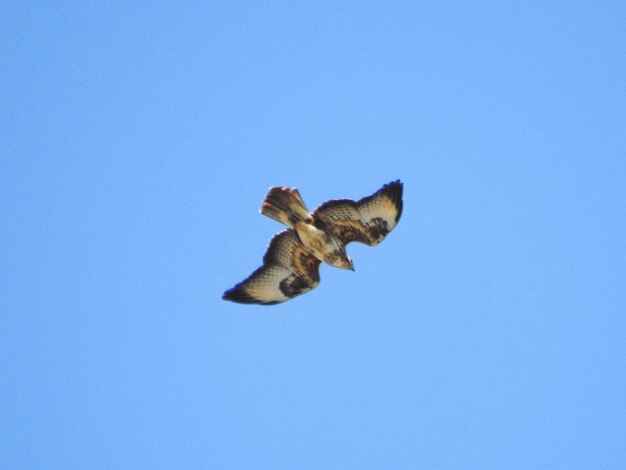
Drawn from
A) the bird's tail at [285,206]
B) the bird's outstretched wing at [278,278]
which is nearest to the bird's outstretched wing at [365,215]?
the bird's tail at [285,206]

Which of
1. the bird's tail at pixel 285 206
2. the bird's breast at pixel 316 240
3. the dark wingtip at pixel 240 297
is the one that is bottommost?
the dark wingtip at pixel 240 297

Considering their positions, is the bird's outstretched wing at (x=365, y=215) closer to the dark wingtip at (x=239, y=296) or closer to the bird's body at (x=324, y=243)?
the bird's body at (x=324, y=243)

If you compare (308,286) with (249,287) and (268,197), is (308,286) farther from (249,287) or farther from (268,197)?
(268,197)

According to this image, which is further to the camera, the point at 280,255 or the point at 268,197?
the point at 280,255

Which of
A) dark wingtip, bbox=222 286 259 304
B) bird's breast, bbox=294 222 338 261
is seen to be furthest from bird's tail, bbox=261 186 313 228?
→ dark wingtip, bbox=222 286 259 304

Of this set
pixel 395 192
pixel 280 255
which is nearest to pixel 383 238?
pixel 395 192

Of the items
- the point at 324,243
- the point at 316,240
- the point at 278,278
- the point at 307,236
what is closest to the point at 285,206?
the point at 307,236
